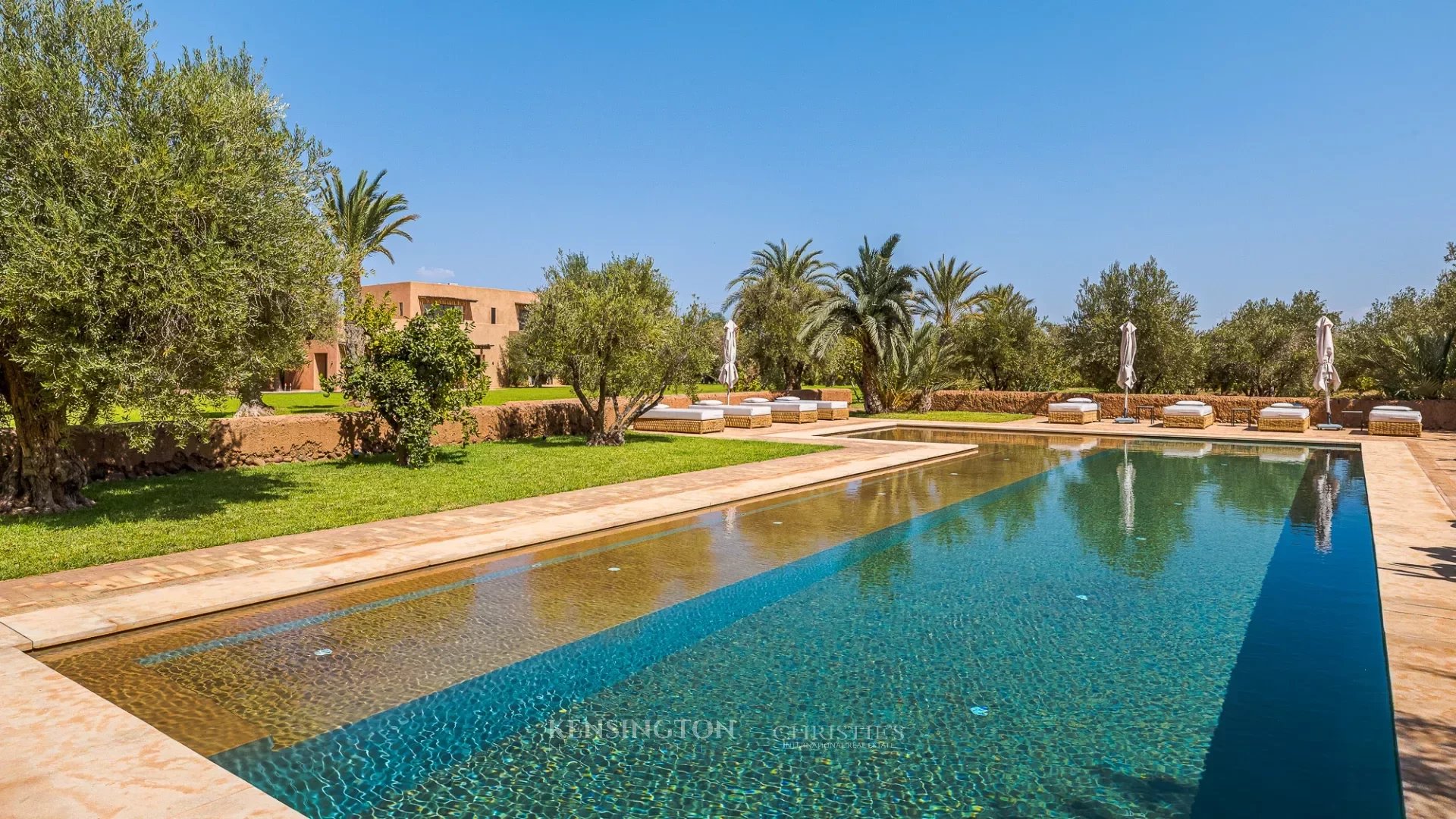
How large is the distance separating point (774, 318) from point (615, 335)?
1795 centimetres

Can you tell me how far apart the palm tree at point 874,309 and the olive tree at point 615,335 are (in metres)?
10.9

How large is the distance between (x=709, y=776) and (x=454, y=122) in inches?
994

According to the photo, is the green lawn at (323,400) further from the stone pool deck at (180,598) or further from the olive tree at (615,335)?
the stone pool deck at (180,598)

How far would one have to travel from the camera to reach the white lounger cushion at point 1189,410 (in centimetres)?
2402

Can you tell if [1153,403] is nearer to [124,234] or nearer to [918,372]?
[918,372]

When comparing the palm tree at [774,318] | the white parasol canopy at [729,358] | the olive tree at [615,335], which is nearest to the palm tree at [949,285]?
the palm tree at [774,318]

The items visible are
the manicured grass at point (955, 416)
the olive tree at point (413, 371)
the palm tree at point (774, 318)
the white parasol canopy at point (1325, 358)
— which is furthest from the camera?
the palm tree at point (774, 318)

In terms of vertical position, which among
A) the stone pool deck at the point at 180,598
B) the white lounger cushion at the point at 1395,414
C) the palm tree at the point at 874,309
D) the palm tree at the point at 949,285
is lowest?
the stone pool deck at the point at 180,598

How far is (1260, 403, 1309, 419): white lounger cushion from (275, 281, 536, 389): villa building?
38.8 meters

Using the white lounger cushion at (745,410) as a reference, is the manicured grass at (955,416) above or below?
below

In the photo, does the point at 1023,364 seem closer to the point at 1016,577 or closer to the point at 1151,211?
the point at 1151,211

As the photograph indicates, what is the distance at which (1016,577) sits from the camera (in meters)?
7.67

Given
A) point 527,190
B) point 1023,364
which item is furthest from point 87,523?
point 1023,364

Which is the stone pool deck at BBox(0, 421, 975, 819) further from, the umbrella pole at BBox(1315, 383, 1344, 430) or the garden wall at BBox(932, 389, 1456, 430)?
the garden wall at BBox(932, 389, 1456, 430)
